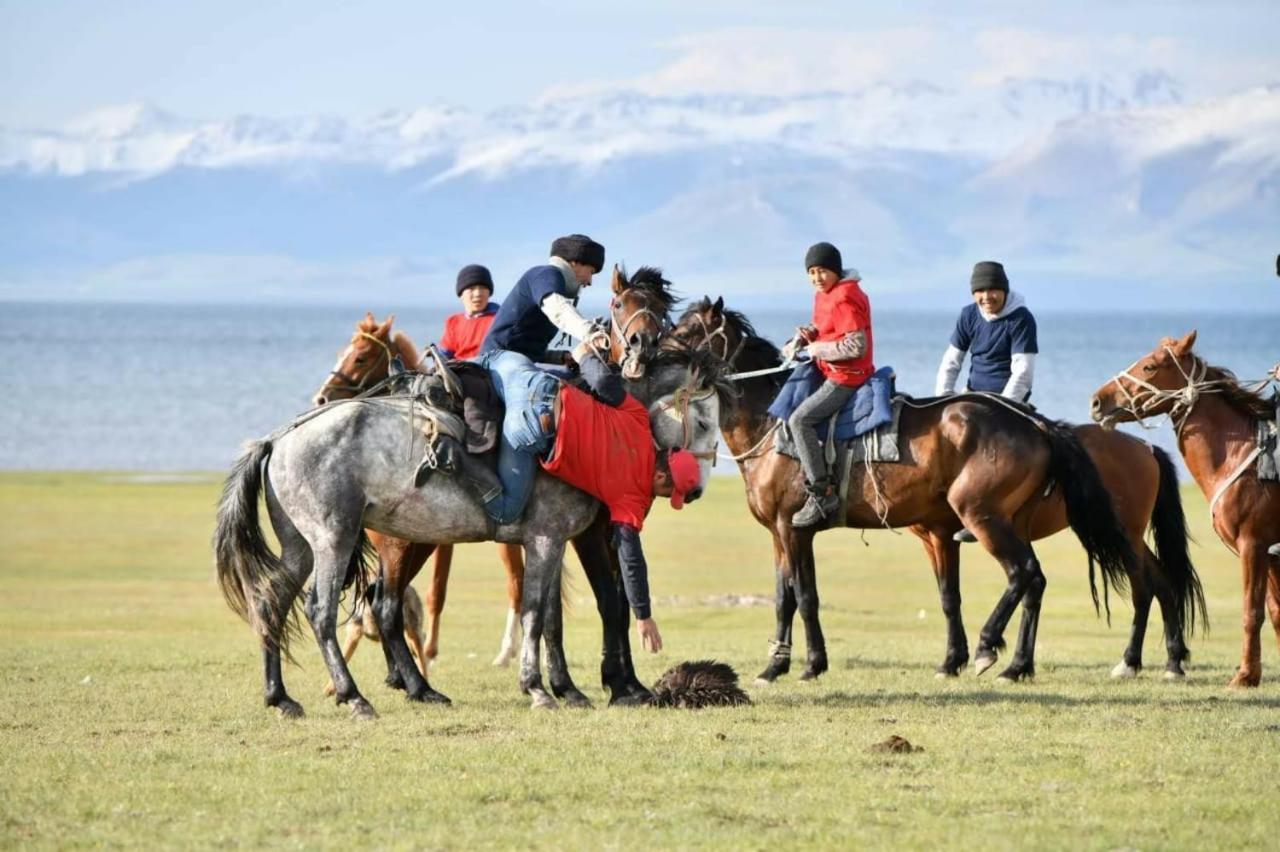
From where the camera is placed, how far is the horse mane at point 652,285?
459 inches

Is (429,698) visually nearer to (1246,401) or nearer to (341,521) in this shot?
(341,521)

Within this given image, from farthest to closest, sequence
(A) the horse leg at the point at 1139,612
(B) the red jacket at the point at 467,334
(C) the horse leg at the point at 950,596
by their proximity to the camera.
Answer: (B) the red jacket at the point at 467,334 → (A) the horse leg at the point at 1139,612 → (C) the horse leg at the point at 950,596

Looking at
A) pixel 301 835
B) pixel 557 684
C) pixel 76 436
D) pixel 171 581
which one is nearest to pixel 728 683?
pixel 557 684

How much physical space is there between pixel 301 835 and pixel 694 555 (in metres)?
19.1

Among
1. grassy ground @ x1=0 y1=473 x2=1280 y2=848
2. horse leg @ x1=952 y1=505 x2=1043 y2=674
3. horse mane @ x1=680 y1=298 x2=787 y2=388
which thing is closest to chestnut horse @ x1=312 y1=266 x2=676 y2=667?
grassy ground @ x1=0 y1=473 x2=1280 y2=848

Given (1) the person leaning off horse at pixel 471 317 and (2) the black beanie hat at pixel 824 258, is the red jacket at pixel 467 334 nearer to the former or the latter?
(1) the person leaning off horse at pixel 471 317

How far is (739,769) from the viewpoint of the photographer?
8.93 m

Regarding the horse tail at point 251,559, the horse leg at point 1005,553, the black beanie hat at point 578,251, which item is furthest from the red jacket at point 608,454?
the horse leg at point 1005,553

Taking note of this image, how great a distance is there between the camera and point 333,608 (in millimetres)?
→ 10836

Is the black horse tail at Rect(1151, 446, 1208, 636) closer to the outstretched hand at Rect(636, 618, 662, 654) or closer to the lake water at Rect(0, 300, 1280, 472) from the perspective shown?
the outstretched hand at Rect(636, 618, 662, 654)

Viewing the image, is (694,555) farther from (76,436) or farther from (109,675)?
(76,436)

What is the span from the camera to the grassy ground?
25.5ft

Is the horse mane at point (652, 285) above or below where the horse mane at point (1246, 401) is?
above

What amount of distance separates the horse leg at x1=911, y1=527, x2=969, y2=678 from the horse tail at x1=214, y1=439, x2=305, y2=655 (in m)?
4.80
